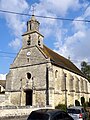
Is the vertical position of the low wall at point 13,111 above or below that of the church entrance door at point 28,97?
below

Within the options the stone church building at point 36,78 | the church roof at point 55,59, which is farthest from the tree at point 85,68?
the stone church building at point 36,78

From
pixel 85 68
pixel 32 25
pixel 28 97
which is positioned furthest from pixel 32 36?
pixel 85 68

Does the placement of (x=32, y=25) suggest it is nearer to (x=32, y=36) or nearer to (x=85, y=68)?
(x=32, y=36)

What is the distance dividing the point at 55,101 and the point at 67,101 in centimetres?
406

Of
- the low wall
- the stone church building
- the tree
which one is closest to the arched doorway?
the stone church building

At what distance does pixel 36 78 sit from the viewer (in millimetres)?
35156

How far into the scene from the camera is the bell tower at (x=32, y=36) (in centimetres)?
3716

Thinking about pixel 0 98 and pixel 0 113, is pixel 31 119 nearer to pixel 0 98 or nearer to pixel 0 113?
pixel 0 113

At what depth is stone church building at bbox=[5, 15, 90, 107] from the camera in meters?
33.6

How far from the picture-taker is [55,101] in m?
33.6

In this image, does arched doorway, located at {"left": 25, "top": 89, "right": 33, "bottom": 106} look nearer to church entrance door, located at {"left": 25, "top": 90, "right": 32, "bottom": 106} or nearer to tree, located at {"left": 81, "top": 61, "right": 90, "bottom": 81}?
church entrance door, located at {"left": 25, "top": 90, "right": 32, "bottom": 106}

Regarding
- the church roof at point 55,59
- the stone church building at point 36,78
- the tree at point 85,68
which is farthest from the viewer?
the tree at point 85,68

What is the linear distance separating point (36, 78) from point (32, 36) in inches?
309

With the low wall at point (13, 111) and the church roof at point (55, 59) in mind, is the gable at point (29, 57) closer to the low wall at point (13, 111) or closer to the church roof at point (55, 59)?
the church roof at point (55, 59)
